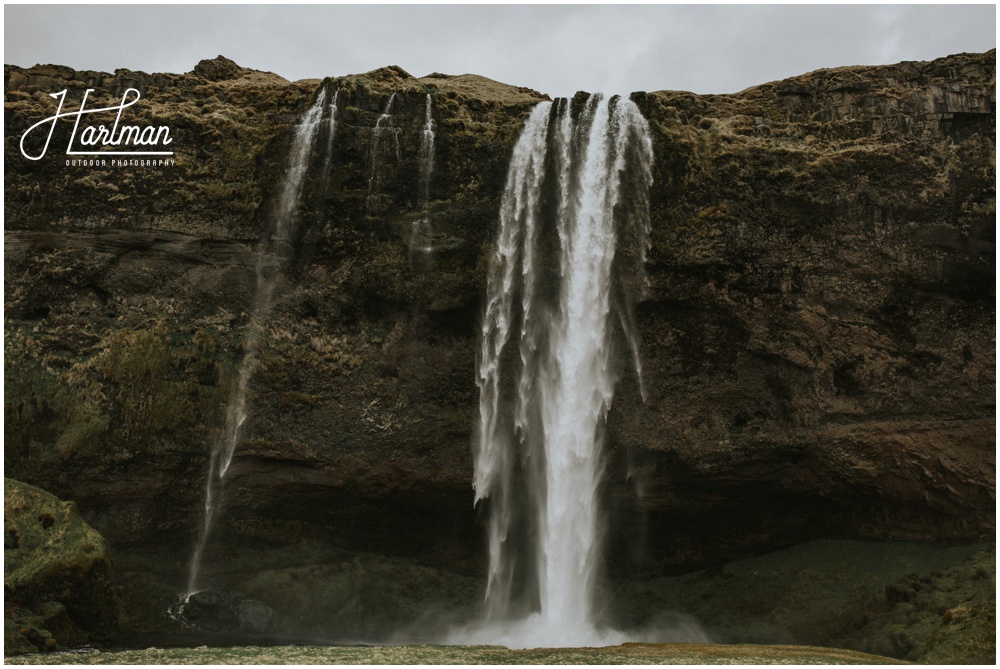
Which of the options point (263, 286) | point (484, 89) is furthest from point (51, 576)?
point (484, 89)

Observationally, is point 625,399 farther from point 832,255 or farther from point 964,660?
point 964,660

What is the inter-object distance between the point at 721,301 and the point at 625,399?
4.54 metres

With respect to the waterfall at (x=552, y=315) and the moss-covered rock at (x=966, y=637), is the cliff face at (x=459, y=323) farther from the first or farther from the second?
the moss-covered rock at (x=966, y=637)

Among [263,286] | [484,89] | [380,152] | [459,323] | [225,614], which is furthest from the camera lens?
[484,89]

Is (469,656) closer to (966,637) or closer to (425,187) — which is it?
(966,637)

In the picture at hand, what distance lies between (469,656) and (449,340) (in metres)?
12.5

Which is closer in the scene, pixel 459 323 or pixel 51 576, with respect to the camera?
pixel 51 576

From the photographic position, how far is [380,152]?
1240 inches

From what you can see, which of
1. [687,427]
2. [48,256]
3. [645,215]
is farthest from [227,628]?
[645,215]

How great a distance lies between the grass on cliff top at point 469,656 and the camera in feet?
63.3

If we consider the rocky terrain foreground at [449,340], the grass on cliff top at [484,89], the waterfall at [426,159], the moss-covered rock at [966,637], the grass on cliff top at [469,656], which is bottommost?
the grass on cliff top at [469,656]

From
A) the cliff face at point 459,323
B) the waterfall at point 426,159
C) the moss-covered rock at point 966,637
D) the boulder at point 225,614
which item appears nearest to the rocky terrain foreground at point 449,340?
the cliff face at point 459,323

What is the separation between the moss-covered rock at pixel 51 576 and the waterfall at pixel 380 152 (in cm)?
1370

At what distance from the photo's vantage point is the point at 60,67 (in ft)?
107
